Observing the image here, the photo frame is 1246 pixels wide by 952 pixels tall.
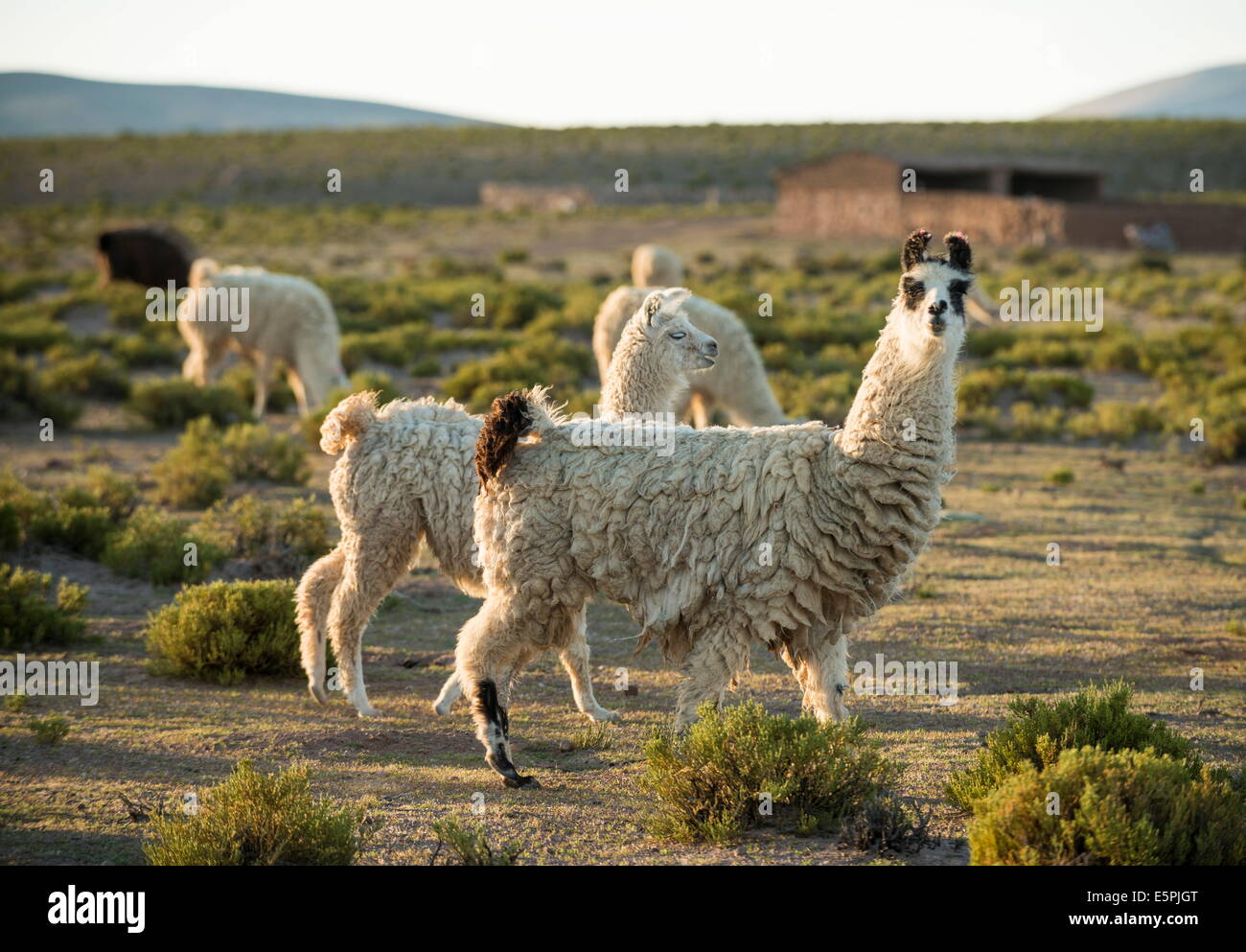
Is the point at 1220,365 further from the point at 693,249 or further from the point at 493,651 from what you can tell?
the point at 693,249

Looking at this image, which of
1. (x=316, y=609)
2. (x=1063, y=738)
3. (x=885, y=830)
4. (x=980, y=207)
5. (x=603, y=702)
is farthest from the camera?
(x=980, y=207)

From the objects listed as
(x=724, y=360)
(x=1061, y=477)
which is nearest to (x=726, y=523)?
(x=724, y=360)

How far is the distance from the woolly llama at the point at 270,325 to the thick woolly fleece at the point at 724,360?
5.42 metres

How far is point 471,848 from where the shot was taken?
4.73m

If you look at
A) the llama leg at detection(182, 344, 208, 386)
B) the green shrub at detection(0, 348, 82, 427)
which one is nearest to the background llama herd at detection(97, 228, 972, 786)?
the llama leg at detection(182, 344, 208, 386)

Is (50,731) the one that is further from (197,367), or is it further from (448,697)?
(197,367)

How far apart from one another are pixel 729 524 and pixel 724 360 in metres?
6.43

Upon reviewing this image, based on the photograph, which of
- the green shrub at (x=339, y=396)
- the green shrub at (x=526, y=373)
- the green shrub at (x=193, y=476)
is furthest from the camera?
the green shrub at (x=526, y=373)

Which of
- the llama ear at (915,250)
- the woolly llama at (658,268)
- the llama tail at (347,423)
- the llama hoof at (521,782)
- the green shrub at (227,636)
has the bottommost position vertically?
the llama hoof at (521,782)

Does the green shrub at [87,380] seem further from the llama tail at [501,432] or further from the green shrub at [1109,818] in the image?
the green shrub at [1109,818]

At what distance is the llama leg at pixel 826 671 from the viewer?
5641mm

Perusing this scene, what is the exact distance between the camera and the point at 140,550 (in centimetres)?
1002

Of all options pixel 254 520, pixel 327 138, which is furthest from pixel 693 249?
pixel 327 138

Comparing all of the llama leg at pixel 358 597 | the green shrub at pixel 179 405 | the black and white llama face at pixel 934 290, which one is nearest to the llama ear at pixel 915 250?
the black and white llama face at pixel 934 290
